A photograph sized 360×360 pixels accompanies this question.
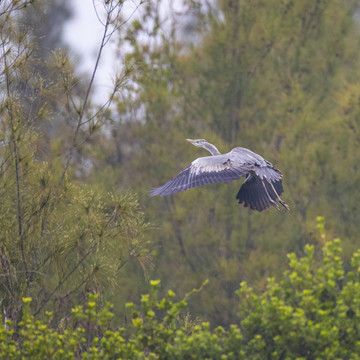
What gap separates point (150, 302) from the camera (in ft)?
18.3

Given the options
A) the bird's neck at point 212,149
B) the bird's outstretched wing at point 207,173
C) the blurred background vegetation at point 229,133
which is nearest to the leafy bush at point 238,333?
the bird's outstretched wing at point 207,173

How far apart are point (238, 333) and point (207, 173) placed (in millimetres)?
2131

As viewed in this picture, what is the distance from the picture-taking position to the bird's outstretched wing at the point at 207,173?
7.09 metres

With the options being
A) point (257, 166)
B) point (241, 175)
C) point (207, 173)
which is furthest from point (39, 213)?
point (257, 166)

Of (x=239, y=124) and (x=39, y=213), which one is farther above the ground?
(x=239, y=124)

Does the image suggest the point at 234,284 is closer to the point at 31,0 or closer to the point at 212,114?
the point at 212,114

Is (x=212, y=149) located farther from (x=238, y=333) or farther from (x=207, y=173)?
(x=238, y=333)

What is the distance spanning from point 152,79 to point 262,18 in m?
2.65

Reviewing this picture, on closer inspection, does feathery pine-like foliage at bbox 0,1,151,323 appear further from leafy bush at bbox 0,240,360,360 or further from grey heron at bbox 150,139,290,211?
leafy bush at bbox 0,240,360,360

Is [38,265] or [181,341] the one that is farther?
[38,265]

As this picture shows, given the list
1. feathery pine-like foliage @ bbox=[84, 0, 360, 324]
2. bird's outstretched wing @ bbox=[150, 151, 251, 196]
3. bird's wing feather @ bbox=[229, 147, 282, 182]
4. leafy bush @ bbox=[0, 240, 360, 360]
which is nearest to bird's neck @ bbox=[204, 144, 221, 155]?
bird's wing feather @ bbox=[229, 147, 282, 182]

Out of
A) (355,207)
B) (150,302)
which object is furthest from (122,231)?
(355,207)

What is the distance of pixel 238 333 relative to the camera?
5586mm

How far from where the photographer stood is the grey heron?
284 inches
